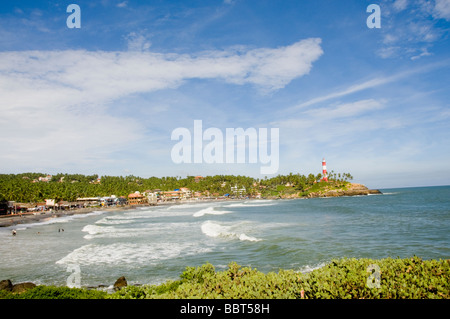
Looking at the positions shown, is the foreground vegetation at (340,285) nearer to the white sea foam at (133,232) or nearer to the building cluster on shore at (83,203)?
the white sea foam at (133,232)

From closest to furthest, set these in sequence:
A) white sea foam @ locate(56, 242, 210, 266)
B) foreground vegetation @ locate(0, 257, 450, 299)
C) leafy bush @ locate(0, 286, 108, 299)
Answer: foreground vegetation @ locate(0, 257, 450, 299) < leafy bush @ locate(0, 286, 108, 299) < white sea foam @ locate(56, 242, 210, 266)

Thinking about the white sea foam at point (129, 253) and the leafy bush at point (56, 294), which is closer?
the leafy bush at point (56, 294)

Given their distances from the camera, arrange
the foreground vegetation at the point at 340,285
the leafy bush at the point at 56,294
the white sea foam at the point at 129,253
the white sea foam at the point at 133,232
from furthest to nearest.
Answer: the white sea foam at the point at 133,232
the white sea foam at the point at 129,253
the leafy bush at the point at 56,294
the foreground vegetation at the point at 340,285

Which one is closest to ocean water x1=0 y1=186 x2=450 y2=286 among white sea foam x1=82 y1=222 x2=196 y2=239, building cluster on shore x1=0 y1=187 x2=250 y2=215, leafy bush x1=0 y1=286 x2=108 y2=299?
white sea foam x1=82 y1=222 x2=196 y2=239

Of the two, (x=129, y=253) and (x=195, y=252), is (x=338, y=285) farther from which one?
(x=129, y=253)

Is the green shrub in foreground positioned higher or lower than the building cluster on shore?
higher

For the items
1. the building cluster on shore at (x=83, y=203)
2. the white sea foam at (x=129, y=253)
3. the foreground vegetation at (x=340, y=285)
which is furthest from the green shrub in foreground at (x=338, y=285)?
the building cluster on shore at (x=83, y=203)

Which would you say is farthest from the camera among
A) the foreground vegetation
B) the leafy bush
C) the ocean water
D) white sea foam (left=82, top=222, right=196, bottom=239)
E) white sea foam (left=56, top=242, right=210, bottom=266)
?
white sea foam (left=82, top=222, right=196, bottom=239)

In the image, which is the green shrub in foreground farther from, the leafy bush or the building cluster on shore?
the building cluster on shore

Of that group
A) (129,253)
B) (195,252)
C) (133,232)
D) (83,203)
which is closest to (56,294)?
(195,252)

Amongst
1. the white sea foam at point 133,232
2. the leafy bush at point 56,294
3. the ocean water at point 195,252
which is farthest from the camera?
the white sea foam at point 133,232

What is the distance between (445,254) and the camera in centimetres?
2138
